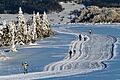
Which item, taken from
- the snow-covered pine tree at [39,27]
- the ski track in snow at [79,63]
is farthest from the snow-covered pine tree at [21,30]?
the snow-covered pine tree at [39,27]

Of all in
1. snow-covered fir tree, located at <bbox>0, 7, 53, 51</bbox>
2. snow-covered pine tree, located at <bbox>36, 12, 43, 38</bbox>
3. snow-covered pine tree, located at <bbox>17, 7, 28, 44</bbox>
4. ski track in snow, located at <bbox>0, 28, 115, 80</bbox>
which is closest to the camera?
ski track in snow, located at <bbox>0, 28, 115, 80</bbox>

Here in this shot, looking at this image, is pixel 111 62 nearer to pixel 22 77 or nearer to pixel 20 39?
pixel 22 77

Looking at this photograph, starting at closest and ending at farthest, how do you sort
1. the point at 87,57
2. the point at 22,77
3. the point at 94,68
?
1. the point at 22,77
2. the point at 94,68
3. the point at 87,57

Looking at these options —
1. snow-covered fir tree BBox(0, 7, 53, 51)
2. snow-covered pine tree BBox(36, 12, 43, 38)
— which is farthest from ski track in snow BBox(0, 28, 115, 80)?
snow-covered pine tree BBox(36, 12, 43, 38)

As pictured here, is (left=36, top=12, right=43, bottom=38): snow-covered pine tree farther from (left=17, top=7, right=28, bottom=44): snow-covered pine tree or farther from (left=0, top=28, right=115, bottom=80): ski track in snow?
(left=0, top=28, right=115, bottom=80): ski track in snow

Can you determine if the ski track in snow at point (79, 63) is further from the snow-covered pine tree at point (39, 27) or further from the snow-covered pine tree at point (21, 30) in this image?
the snow-covered pine tree at point (39, 27)

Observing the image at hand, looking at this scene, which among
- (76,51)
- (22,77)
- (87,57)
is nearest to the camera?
(22,77)

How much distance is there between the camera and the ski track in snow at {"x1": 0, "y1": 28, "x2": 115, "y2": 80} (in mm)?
64625

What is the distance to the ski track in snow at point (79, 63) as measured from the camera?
64.6m

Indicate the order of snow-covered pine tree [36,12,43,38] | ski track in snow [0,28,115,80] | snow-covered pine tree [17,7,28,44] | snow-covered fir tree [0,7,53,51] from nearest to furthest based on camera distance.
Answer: ski track in snow [0,28,115,80] → snow-covered fir tree [0,7,53,51] → snow-covered pine tree [17,7,28,44] → snow-covered pine tree [36,12,43,38]

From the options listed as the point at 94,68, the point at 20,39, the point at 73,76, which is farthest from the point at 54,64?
the point at 20,39

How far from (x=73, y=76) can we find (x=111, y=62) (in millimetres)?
12687

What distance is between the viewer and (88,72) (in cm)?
6581

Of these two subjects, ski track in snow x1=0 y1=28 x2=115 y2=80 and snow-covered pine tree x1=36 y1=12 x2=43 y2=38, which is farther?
snow-covered pine tree x1=36 y1=12 x2=43 y2=38
